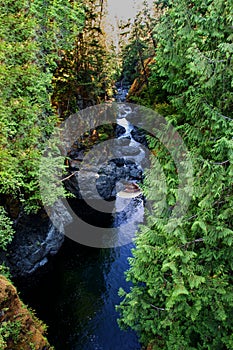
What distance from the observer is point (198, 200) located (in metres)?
7.03

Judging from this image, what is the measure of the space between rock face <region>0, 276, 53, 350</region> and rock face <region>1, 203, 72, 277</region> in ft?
15.2

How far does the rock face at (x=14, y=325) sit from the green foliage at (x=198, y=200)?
3.05 m

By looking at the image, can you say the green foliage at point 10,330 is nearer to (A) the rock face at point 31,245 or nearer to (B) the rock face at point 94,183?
(A) the rock face at point 31,245

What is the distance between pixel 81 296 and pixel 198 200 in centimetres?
880

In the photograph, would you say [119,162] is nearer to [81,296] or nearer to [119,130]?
[119,130]

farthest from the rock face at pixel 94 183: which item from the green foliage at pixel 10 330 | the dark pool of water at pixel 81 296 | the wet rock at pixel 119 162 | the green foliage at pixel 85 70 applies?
the green foliage at pixel 10 330

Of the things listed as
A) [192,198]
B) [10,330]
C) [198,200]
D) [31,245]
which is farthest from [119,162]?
[10,330]

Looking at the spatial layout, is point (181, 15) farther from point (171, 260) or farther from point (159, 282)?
point (159, 282)

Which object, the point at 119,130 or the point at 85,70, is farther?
the point at 119,130

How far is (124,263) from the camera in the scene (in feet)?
49.3

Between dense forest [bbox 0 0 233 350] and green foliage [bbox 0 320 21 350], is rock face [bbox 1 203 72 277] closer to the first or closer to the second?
dense forest [bbox 0 0 233 350]

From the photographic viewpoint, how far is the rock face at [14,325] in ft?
24.3

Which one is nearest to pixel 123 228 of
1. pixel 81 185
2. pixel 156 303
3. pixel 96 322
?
pixel 81 185

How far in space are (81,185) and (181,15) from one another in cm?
1354
